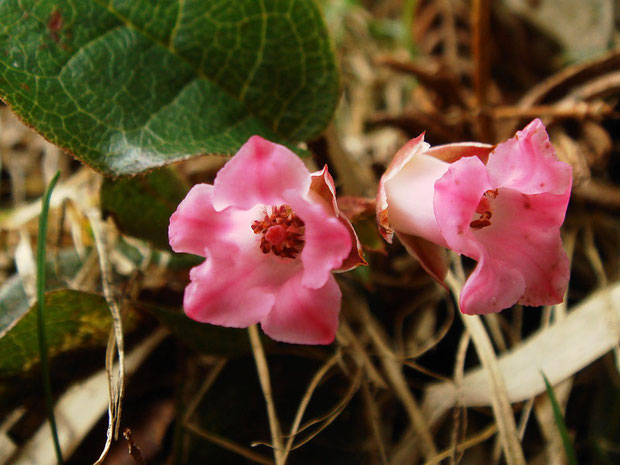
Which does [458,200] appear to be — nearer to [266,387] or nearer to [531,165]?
[531,165]

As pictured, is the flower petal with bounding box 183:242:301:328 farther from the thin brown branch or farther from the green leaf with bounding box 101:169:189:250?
the thin brown branch

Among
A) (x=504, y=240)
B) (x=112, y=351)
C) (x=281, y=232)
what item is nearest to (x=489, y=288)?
(x=504, y=240)

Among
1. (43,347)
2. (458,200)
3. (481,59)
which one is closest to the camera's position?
(458,200)

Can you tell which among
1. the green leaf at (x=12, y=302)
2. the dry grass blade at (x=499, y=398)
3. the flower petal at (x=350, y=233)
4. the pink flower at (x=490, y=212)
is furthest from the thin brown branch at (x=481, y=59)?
the green leaf at (x=12, y=302)

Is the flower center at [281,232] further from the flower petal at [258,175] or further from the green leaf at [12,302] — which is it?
the green leaf at [12,302]

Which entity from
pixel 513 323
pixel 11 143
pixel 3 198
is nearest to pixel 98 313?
pixel 513 323

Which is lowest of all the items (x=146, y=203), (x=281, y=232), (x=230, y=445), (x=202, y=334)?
(x=230, y=445)
